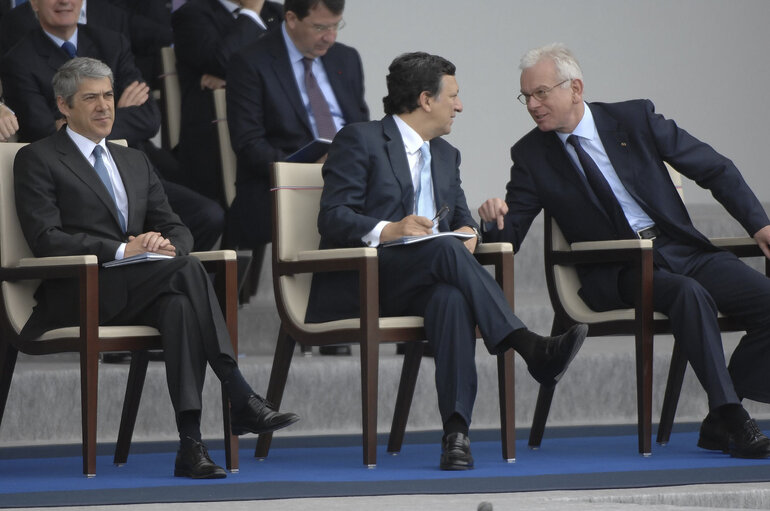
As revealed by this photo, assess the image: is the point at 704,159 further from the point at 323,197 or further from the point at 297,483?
the point at 297,483

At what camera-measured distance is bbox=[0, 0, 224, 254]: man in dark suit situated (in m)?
4.64

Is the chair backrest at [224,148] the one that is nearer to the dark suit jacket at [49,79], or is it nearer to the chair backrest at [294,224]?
the dark suit jacket at [49,79]

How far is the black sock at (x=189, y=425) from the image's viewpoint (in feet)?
12.0

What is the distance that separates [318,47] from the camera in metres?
5.00

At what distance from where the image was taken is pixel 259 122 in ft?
16.3

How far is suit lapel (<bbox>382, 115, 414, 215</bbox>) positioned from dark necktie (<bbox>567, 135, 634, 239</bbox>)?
1.83ft

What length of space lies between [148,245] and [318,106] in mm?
1354

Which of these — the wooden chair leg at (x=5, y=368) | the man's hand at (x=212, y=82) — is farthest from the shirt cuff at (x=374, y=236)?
the man's hand at (x=212, y=82)

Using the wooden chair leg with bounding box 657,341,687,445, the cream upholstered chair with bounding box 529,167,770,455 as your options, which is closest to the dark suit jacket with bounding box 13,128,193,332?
the cream upholstered chair with bounding box 529,167,770,455

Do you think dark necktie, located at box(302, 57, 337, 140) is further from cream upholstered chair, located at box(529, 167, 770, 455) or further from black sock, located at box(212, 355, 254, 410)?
black sock, located at box(212, 355, 254, 410)

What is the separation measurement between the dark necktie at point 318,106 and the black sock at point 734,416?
5.85ft

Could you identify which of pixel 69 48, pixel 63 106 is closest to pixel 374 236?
pixel 63 106

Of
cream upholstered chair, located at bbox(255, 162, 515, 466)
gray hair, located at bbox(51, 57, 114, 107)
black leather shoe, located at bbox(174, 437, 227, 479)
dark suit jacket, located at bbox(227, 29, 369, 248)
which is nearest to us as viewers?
black leather shoe, located at bbox(174, 437, 227, 479)

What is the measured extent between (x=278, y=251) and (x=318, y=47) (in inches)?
44.6
